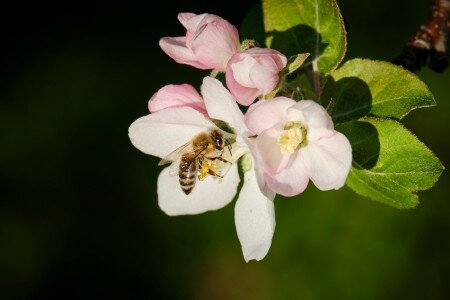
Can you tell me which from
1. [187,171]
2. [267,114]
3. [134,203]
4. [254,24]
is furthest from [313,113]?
[134,203]

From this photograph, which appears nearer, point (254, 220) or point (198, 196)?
point (254, 220)

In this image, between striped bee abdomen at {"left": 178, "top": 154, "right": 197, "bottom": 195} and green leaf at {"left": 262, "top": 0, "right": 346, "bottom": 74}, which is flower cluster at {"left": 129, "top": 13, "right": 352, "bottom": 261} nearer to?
striped bee abdomen at {"left": 178, "top": 154, "right": 197, "bottom": 195}

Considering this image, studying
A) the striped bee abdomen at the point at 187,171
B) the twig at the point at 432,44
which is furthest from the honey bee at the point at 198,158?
the twig at the point at 432,44

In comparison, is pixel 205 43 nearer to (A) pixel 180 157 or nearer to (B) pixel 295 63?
(B) pixel 295 63

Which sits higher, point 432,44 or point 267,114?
point 267,114

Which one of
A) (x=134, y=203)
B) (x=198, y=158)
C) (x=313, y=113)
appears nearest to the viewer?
(x=313, y=113)

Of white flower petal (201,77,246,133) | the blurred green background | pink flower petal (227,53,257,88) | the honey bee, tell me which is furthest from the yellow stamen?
the blurred green background
